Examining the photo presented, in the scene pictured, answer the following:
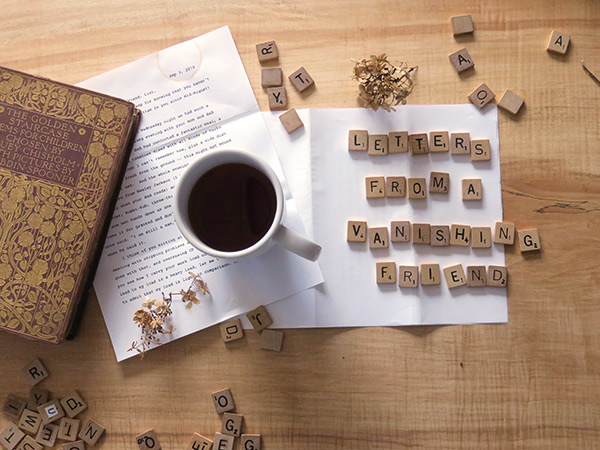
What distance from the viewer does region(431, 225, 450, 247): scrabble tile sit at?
77 cm

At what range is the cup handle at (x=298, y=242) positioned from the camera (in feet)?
2.15

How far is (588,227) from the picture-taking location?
768 millimetres

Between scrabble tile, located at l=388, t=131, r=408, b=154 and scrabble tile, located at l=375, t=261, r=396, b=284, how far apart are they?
0.52 feet

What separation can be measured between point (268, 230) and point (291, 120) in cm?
19

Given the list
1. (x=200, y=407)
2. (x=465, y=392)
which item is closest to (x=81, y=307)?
(x=200, y=407)

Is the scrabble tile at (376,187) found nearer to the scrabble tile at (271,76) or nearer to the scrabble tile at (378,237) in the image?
the scrabble tile at (378,237)

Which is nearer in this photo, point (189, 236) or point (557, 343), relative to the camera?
point (189, 236)

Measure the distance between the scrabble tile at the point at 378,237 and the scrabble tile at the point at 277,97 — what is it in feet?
0.71

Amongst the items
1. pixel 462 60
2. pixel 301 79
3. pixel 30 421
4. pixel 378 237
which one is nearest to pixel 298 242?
pixel 378 237

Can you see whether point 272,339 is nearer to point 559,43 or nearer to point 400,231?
point 400,231

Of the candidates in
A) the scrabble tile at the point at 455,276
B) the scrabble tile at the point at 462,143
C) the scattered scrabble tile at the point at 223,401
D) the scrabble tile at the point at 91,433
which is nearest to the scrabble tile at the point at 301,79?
the scrabble tile at the point at 462,143

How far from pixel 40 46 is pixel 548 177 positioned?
2.45 ft

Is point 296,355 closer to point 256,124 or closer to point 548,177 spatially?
point 256,124

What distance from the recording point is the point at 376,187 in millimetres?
773
